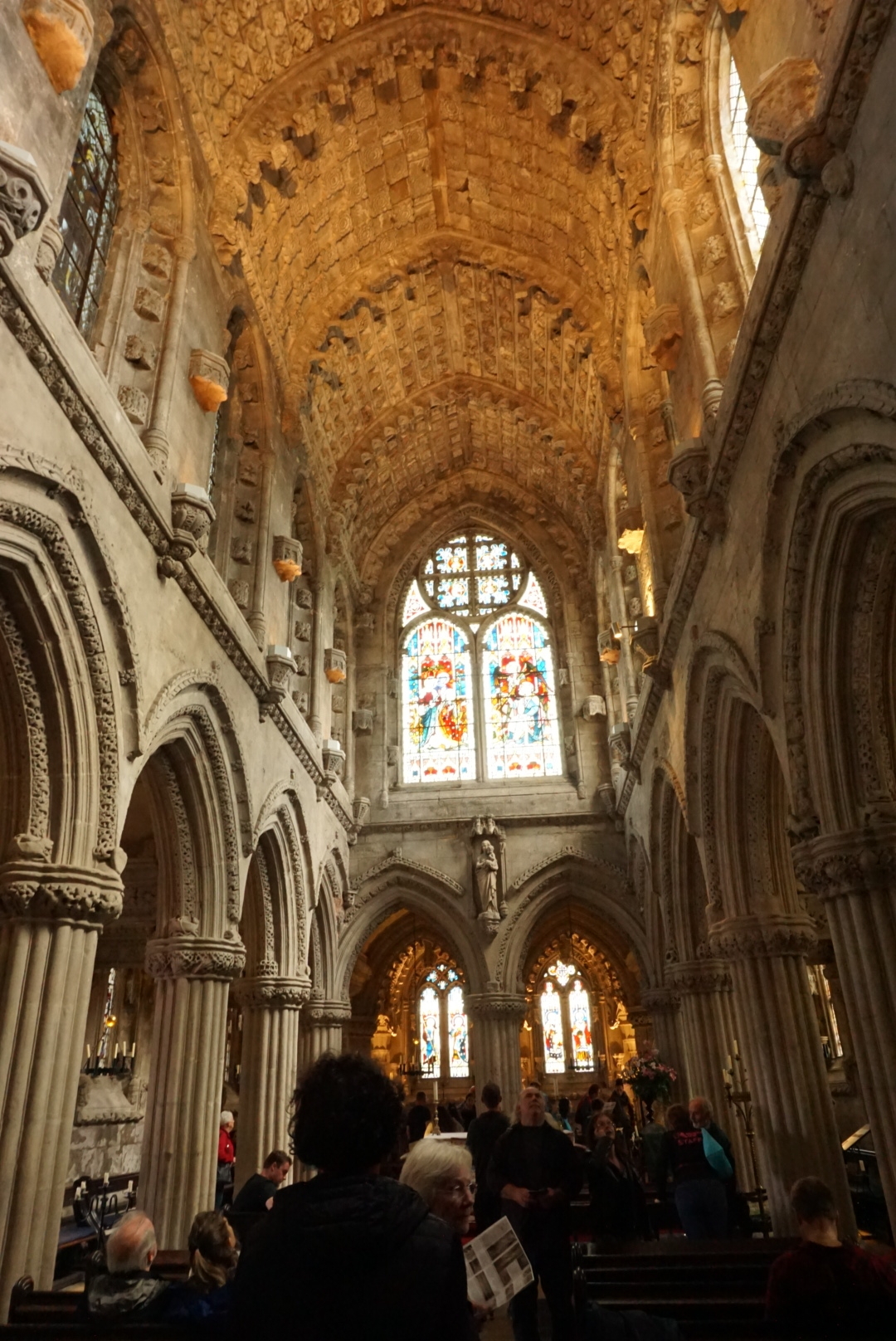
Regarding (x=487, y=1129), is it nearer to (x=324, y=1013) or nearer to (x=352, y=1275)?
(x=352, y=1275)

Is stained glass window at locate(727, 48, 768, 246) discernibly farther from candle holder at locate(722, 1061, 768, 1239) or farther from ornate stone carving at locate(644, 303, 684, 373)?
candle holder at locate(722, 1061, 768, 1239)

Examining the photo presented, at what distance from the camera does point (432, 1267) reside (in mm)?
1751

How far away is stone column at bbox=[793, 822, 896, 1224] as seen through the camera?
19.9ft

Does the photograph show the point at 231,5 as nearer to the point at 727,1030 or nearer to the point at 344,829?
the point at 344,829

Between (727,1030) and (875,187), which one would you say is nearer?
(875,187)

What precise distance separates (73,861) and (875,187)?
680cm

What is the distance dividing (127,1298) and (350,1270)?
263 cm

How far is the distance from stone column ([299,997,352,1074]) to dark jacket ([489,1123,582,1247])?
37.5 feet

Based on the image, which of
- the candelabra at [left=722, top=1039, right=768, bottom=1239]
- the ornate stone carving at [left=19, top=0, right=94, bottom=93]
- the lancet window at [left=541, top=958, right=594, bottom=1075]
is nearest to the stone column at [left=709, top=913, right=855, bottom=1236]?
the candelabra at [left=722, top=1039, right=768, bottom=1239]

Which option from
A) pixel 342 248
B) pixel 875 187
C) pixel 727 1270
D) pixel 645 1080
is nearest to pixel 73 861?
pixel 727 1270

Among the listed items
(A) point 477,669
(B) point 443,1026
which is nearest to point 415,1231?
(A) point 477,669

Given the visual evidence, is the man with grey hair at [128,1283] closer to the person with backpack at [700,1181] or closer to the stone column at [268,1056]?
the person with backpack at [700,1181]

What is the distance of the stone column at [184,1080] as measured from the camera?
9.00 m

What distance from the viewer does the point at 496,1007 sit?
54.5 feet
